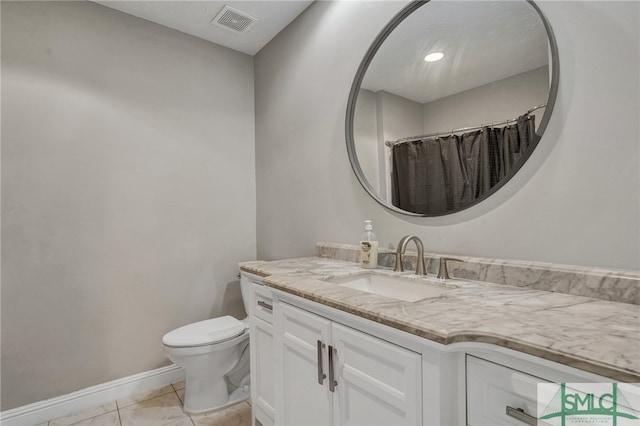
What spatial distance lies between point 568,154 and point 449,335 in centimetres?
77

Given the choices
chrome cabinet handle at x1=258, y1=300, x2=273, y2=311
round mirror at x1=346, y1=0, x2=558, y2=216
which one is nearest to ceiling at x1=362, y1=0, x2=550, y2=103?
round mirror at x1=346, y1=0, x2=558, y2=216

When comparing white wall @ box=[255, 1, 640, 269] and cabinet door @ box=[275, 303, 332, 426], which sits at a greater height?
white wall @ box=[255, 1, 640, 269]

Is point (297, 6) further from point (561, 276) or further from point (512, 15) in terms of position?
point (561, 276)

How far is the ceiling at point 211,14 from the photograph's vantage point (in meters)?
2.07

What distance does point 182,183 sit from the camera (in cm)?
235

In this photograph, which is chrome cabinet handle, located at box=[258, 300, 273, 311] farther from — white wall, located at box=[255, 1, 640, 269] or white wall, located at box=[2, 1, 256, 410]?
white wall, located at box=[2, 1, 256, 410]

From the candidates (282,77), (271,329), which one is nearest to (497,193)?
(271,329)

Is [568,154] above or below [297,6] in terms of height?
below

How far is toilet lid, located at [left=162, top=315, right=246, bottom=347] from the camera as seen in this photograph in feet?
5.84

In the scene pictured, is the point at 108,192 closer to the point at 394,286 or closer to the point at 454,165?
the point at 394,286

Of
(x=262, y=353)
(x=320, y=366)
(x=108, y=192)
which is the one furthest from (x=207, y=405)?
(x=108, y=192)

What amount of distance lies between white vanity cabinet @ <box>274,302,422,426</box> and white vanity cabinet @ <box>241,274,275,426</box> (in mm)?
187

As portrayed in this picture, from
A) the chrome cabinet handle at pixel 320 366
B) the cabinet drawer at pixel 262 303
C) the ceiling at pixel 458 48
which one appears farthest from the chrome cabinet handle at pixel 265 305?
the ceiling at pixel 458 48

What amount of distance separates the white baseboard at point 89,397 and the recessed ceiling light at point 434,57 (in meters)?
2.49
